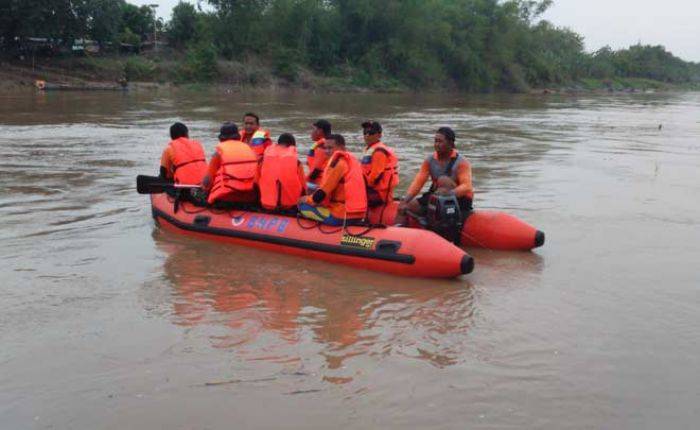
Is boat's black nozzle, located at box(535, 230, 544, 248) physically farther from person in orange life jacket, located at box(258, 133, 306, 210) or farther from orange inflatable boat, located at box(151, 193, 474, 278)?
person in orange life jacket, located at box(258, 133, 306, 210)

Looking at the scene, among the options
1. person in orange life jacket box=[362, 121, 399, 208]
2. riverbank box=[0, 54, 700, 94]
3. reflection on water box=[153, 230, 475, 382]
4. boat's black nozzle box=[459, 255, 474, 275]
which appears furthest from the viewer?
riverbank box=[0, 54, 700, 94]

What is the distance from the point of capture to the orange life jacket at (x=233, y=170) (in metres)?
7.01

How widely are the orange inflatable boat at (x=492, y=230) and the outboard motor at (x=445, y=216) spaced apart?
270mm

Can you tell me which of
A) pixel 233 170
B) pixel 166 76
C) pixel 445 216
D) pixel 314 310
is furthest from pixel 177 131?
pixel 166 76

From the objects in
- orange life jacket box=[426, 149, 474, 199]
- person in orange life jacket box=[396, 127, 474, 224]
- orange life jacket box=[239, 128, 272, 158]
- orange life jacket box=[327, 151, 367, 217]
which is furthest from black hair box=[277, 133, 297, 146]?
orange life jacket box=[426, 149, 474, 199]

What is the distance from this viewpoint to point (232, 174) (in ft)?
23.0

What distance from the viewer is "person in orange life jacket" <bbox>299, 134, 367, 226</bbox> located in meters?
6.27

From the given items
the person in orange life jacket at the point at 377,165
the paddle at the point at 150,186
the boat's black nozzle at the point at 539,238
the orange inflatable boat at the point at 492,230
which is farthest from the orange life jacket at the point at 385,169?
the paddle at the point at 150,186

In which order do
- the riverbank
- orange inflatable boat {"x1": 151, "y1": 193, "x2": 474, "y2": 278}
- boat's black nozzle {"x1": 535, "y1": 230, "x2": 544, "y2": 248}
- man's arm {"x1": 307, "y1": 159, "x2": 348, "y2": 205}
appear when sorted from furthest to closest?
the riverbank → boat's black nozzle {"x1": 535, "y1": 230, "x2": 544, "y2": 248} → man's arm {"x1": 307, "y1": 159, "x2": 348, "y2": 205} → orange inflatable boat {"x1": 151, "y1": 193, "x2": 474, "y2": 278}

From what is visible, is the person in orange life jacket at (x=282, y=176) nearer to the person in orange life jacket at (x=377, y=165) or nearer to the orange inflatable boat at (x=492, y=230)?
the person in orange life jacket at (x=377, y=165)

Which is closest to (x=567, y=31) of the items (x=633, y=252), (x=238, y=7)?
(x=238, y=7)

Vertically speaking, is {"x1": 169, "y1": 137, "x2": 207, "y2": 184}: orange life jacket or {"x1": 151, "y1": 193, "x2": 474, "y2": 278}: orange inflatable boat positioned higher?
{"x1": 169, "y1": 137, "x2": 207, "y2": 184}: orange life jacket

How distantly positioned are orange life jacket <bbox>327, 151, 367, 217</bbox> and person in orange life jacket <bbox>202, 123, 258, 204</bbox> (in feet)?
3.71

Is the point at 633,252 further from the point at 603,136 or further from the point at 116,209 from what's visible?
the point at 603,136
